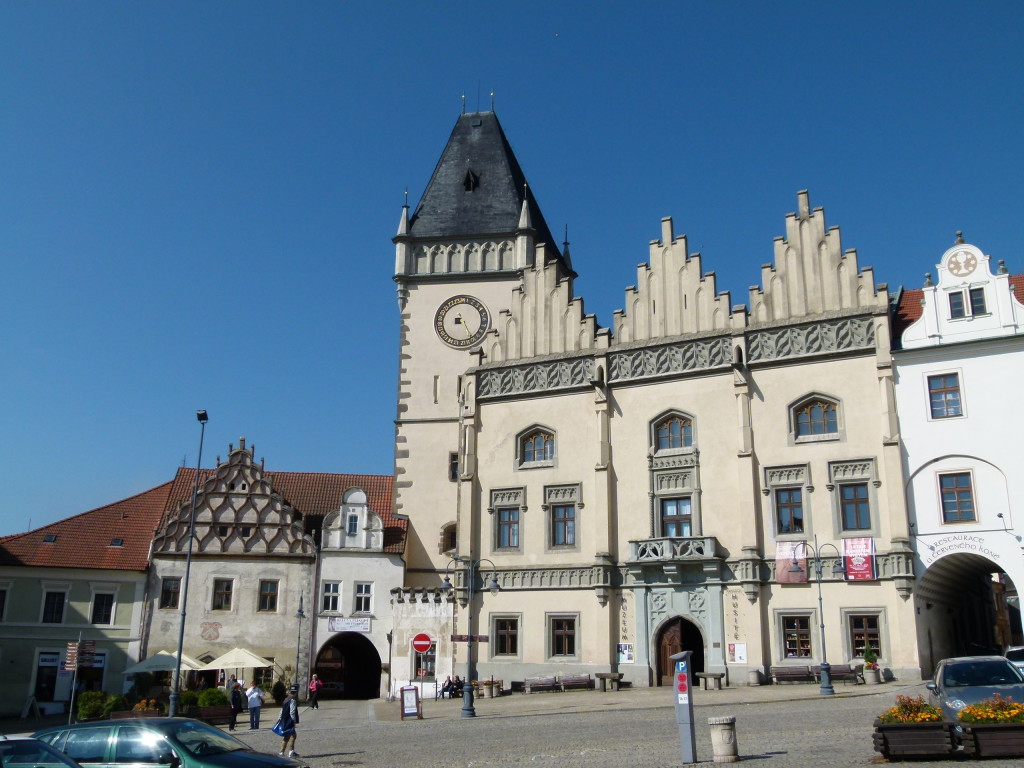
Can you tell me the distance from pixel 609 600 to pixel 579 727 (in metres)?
13.7

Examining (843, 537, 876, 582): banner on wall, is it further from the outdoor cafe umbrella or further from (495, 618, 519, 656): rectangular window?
the outdoor cafe umbrella

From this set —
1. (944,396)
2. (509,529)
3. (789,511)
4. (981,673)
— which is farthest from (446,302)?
(981,673)

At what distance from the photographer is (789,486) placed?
34000 mm

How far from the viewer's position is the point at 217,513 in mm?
41750

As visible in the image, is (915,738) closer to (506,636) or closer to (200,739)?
(200,739)

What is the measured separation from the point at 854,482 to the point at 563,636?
12.2m

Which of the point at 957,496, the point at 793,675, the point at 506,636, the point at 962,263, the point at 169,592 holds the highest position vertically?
the point at 962,263

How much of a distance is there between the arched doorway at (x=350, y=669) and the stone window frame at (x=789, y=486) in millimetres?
19662

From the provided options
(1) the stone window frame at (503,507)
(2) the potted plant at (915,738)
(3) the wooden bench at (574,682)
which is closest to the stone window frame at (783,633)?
(3) the wooden bench at (574,682)

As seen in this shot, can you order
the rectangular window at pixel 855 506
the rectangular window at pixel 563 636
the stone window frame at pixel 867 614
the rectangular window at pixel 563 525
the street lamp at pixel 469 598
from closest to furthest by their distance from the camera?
the street lamp at pixel 469 598 < the stone window frame at pixel 867 614 < the rectangular window at pixel 855 506 < the rectangular window at pixel 563 636 < the rectangular window at pixel 563 525

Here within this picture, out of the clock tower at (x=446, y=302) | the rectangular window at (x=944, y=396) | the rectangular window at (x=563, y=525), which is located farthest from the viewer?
the clock tower at (x=446, y=302)

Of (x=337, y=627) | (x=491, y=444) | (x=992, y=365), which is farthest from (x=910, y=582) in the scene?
(x=337, y=627)

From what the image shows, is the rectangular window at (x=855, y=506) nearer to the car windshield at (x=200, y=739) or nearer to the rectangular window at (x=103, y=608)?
the car windshield at (x=200, y=739)

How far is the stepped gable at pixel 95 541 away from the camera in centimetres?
4038
